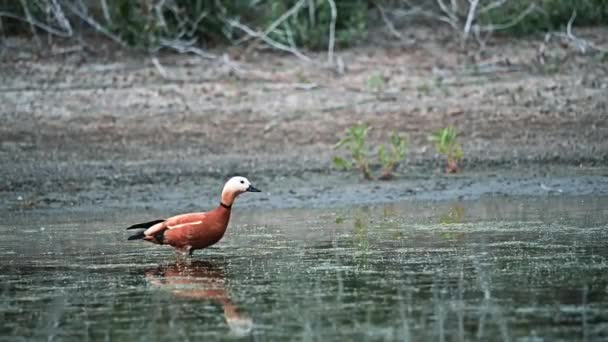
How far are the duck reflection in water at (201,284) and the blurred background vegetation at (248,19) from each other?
6986 millimetres

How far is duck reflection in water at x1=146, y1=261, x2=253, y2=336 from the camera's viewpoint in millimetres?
6708

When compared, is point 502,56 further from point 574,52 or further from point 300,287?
point 300,287

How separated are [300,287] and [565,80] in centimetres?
816

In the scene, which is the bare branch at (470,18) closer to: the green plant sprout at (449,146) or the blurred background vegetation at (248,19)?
the blurred background vegetation at (248,19)

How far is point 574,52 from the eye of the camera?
624 inches

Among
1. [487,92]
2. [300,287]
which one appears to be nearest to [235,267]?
[300,287]

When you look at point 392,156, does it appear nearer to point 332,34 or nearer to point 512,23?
point 332,34

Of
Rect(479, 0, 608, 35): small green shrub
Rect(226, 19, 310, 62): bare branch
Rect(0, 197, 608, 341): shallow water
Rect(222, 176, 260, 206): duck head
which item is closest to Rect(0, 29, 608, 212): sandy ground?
Rect(226, 19, 310, 62): bare branch

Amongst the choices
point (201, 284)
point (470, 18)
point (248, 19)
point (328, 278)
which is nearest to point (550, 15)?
point (470, 18)

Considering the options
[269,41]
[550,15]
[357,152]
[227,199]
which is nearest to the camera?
[227,199]

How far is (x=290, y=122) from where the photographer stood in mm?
14320

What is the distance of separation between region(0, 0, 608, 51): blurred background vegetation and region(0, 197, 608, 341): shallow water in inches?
176

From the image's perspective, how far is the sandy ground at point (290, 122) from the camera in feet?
41.4

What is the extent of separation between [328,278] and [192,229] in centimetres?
153
